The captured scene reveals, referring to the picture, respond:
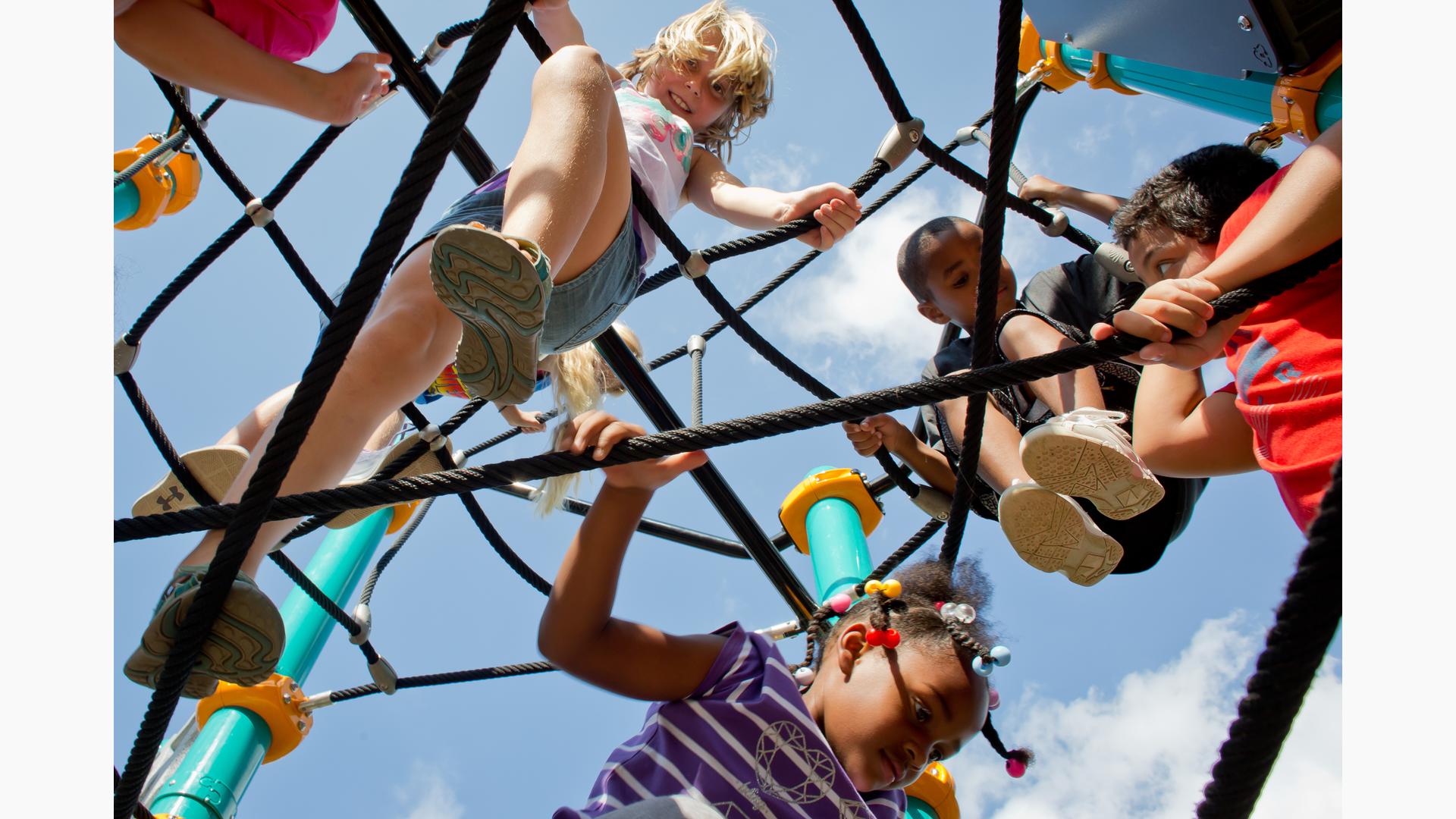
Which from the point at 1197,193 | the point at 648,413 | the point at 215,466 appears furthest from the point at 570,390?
the point at 1197,193

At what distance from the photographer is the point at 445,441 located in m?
2.14

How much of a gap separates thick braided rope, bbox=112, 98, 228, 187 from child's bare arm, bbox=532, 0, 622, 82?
1.02 metres

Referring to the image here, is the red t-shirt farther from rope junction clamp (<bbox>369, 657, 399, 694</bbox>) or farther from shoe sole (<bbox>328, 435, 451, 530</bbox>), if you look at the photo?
rope junction clamp (<bbox>369, 657, 399, 694</bbox>)

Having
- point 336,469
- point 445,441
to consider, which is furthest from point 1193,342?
point 445,441

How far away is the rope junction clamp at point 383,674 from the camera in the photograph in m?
2.26

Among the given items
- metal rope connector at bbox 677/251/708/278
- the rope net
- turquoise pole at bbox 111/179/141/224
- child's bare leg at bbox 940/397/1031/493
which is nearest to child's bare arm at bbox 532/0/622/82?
the rope net

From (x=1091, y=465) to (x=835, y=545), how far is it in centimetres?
114

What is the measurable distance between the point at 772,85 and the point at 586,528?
3.87 feet

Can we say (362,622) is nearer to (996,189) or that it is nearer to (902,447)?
(902,447)

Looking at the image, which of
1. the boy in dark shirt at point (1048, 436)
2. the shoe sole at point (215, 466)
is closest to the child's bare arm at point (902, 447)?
the boy in dark shirt at point (1048, 436)

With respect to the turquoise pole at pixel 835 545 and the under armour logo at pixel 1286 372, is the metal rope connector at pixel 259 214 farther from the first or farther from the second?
the under armour logo at pixel 1286 372

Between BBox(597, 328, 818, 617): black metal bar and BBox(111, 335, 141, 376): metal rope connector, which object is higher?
BBox(111, 335, 141, 376): metal rope connector

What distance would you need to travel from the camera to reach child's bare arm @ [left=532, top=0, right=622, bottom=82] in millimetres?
1804

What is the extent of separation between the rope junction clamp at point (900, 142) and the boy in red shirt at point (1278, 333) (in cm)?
69
